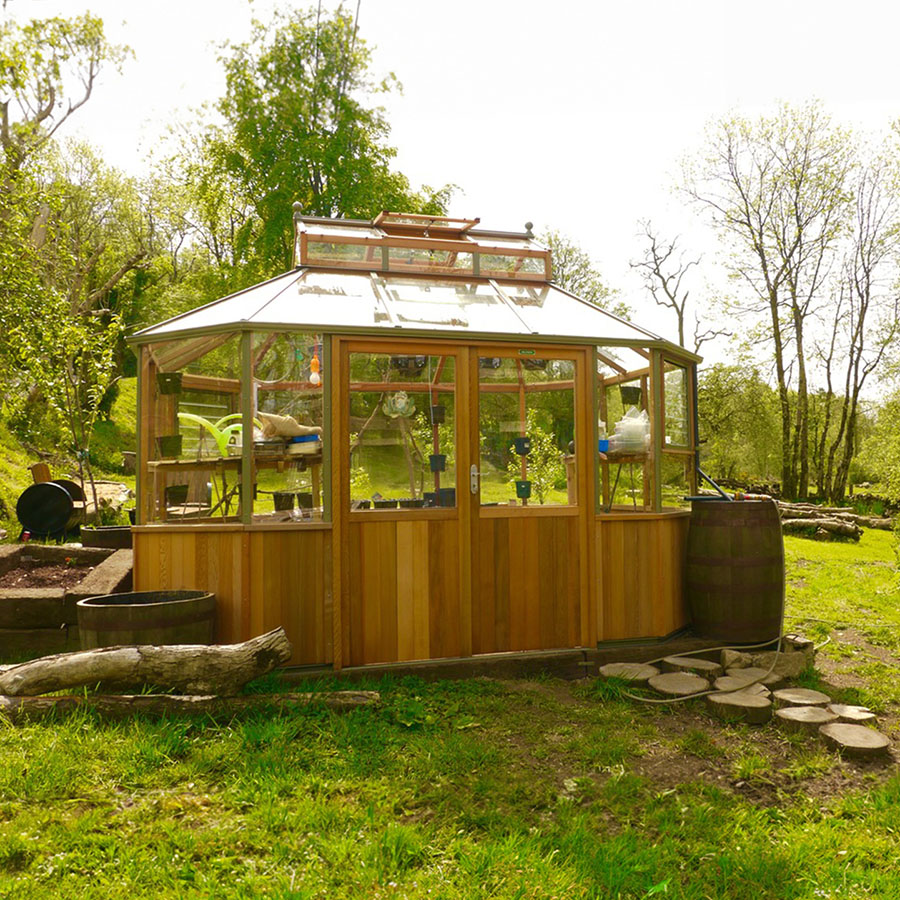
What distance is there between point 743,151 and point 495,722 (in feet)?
75.3

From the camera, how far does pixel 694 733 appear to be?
409 cm

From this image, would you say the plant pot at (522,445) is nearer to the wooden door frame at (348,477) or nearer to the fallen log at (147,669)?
the wooden door frame at (348,477)

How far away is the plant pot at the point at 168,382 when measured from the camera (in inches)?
208

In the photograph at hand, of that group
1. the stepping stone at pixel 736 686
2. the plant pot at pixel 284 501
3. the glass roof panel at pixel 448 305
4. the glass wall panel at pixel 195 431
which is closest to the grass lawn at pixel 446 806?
the stepping stone at pixel 736 686

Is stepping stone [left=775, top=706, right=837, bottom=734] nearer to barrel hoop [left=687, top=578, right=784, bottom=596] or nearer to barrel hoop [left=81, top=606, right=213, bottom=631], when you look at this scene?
barrel hoop [left=687, top=578, right=784, bottom=596]

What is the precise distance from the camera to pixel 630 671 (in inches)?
198

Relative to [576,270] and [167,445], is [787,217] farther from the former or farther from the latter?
[167,445]

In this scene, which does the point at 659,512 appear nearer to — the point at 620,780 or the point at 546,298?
the point at 546,298

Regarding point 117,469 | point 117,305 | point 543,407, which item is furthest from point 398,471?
point 117,305

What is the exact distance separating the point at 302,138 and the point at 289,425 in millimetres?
16930

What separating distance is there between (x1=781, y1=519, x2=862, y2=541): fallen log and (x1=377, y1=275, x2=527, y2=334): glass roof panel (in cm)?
1010

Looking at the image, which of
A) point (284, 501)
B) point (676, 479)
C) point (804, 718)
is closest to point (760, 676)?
point (804, 718)

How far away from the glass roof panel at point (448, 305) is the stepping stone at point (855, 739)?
10.1 ft

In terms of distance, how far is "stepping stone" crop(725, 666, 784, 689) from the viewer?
4848 millimetres
